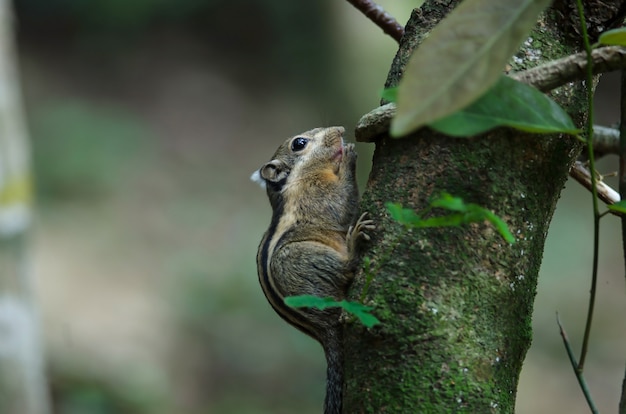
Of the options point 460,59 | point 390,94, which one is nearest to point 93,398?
point 390,94

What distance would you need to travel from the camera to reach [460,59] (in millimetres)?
1025

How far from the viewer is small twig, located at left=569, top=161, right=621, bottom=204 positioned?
2.04 metres

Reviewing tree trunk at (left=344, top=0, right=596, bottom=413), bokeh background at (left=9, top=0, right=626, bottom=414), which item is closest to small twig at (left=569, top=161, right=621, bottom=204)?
tree trunk at (left=344, top=0, right=596, bottom=413)

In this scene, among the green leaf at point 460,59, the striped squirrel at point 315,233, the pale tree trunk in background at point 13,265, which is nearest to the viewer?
the green leaf at point 460,59

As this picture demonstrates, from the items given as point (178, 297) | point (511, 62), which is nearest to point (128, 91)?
point (178, 297)

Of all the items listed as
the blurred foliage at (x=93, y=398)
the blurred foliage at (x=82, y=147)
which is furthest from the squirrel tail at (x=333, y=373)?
the blurred foliage at (x=82, y=147)

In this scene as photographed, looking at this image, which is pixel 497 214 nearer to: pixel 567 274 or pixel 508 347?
pixel 508 347

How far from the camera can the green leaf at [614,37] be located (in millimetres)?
1260

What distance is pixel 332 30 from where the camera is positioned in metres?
9.41

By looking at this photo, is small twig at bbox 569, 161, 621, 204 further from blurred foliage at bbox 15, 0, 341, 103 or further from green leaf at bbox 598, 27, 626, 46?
blurred foliage at bbox 15, 0, 341, 103

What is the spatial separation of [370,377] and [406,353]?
3.1 inches

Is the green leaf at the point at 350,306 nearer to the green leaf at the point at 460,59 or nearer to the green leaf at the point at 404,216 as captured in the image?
the green leaf at the point at 404,216

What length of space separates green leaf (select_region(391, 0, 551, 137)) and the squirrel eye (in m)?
2.13

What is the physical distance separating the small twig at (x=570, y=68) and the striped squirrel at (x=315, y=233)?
1.26ft
